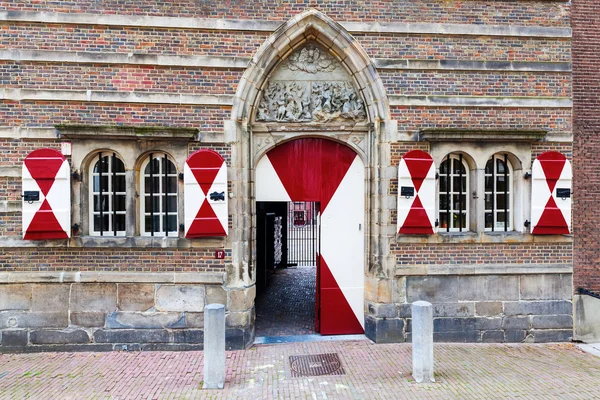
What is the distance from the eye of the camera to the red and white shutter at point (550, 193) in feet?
21.2

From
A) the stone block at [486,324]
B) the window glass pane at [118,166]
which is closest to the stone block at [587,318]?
the stone block at [486,324]

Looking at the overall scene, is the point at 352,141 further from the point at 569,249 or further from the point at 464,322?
the point at 569,249

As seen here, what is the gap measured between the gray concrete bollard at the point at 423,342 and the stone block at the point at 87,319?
16.9ft

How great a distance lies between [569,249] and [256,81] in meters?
6.55

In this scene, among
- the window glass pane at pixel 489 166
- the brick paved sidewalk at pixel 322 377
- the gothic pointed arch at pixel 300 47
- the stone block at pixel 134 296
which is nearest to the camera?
the brick paved sidewalk at pixel 322 377

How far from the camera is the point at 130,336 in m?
6.07

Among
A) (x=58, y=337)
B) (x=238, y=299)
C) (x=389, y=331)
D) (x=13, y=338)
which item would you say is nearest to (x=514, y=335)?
(x=389, y=331)

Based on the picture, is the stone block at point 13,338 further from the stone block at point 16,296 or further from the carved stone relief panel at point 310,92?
the carved stone relief panel at point 310,92

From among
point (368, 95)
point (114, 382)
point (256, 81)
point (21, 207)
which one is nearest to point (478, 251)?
point (368, 95)

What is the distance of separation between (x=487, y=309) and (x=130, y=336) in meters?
6.34

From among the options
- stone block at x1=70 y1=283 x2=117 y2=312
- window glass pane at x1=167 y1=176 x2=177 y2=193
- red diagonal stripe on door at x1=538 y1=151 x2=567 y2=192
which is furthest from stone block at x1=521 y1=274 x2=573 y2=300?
stone block at x1=70 y1=283 x2=117 y2=312

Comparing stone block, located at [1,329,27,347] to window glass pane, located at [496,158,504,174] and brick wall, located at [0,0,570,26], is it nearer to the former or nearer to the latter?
brick wall, located at [0,0,570,26]

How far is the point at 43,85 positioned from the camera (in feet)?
19.9

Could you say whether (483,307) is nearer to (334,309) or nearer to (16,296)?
(334,309)
